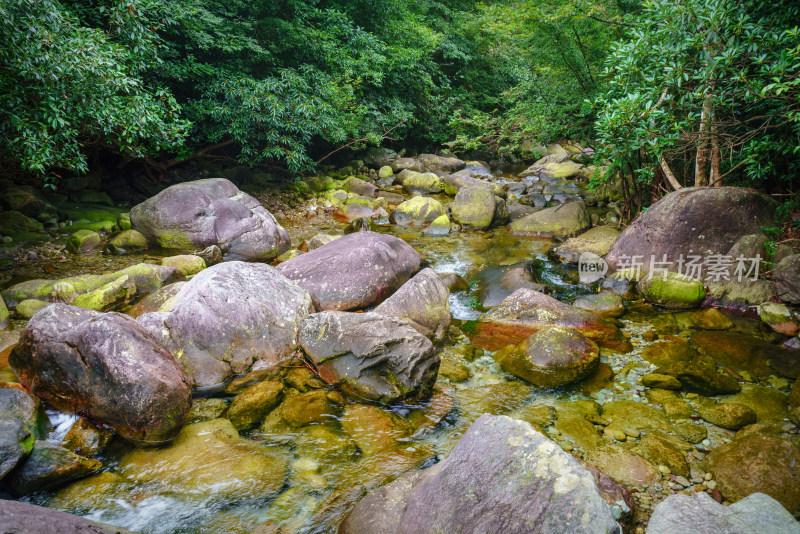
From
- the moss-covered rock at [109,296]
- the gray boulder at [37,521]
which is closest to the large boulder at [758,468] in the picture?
the gray boulder at [37,521]

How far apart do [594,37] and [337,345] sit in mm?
9319

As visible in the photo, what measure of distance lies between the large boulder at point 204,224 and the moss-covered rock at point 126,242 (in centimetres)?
16

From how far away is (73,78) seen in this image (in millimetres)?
6137

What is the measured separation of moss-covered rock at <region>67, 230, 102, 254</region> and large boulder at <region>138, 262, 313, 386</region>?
5407mm

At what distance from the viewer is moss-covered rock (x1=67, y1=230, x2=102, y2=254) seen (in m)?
9.07

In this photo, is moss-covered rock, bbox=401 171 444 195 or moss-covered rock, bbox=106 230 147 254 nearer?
moss-covered rock, bbox=106 230 147 254

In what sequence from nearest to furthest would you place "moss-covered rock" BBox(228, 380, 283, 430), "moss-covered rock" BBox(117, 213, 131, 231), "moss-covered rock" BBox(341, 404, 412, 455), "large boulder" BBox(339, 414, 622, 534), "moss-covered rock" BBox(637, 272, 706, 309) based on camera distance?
"large boulder" BBox(339, 414, 622, 534) → "moss-covered rock" BBox(341, 404, 412, 455) → "moss-covered rock" BBox(228, 380, 283, 430) → "moss-covered rock" BBox(637, 272, 706, 309) → "moss-covered rock" BBox(117, 213, 131, 231)

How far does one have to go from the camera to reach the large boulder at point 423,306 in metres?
6.02

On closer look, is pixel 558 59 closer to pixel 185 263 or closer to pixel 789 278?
pixel 789 278

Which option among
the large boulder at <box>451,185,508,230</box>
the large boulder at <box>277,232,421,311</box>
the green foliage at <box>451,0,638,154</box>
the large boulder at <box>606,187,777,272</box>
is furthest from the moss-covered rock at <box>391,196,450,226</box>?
the large boulder at <box>606,187,777,272</box>

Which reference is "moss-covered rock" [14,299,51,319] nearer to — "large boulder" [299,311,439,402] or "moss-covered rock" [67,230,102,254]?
"moss-covered rock" [67,230,102,254]

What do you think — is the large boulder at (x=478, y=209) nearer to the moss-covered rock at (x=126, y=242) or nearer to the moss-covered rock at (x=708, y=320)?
the moss-covered rock at (x=708, y=320)

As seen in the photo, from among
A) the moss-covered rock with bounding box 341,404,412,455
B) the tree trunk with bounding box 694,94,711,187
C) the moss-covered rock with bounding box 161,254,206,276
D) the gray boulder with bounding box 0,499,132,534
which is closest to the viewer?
the gray boulder with bounding box 0,499,132,534

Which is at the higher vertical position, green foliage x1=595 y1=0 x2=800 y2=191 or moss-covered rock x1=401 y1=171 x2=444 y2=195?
green foliage x1=595 y1=0 x2=800 y2=191
